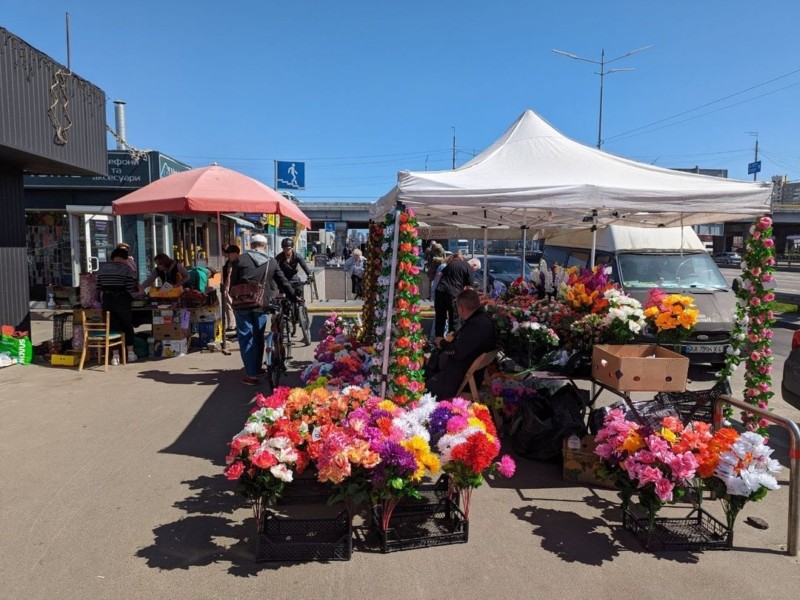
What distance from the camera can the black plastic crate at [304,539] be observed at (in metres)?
3.33

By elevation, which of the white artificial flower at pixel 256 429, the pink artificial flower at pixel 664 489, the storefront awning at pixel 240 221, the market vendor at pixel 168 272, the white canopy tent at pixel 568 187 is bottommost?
the pink artificial flower at pixel 664 489

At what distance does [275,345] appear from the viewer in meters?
7.09

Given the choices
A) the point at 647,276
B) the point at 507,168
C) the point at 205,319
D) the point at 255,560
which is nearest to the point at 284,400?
the point at 255,560

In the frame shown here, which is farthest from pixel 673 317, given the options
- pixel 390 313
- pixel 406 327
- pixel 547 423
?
pixel 390 313

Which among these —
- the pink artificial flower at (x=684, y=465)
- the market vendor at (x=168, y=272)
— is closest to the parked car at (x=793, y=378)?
the pink artificial flower at (x=684, y=465)

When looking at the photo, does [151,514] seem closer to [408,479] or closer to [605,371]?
[408,479]

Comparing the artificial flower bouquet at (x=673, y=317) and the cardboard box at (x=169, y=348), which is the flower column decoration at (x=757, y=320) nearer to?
the artificial flower bouquet at (x=673, y=317)

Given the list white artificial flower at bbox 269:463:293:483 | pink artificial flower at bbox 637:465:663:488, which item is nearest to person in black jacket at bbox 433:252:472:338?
pink artificial flower at bbox 637:465:663:488

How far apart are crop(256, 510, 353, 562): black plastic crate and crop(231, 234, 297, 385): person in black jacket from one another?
12.3ft

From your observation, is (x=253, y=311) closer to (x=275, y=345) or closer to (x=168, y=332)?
(x=275, y=345)

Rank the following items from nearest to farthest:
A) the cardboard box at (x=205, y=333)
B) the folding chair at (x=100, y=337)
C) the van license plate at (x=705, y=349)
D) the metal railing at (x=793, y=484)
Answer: the metal railing at (x=793, y=484) → the van license plate at (x=705, y=349) → the folding chair at (x=100, y=337) → the cardboard box at (x=205, y=333)

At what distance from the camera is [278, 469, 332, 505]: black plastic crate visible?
12.3 ft

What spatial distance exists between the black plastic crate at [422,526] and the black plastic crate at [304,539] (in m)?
0.23

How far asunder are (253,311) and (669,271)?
21.6 feet
